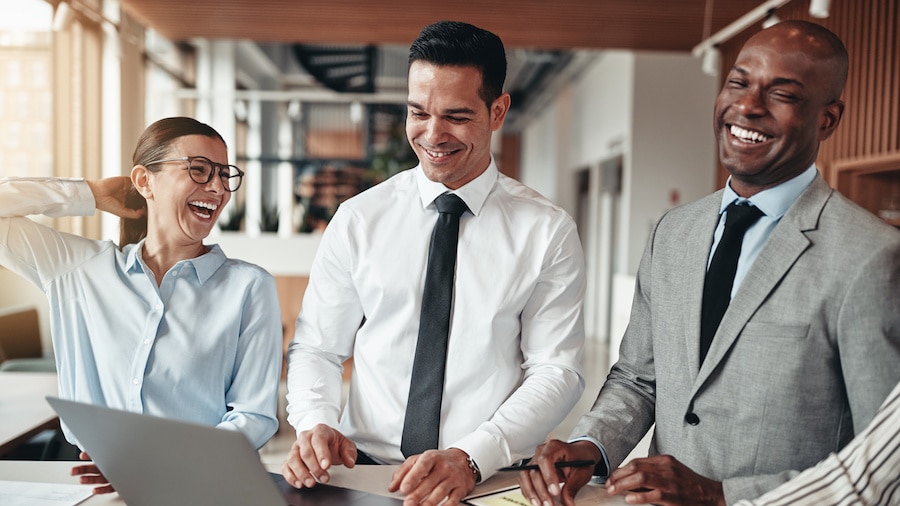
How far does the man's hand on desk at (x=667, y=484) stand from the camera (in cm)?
124

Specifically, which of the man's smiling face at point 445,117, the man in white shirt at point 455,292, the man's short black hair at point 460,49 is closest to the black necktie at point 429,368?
the man in white shirt at point 455,292

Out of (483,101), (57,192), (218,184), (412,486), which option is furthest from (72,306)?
(483,101)

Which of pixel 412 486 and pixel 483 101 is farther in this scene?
pixel 483 101

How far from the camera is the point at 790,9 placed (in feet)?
21.2

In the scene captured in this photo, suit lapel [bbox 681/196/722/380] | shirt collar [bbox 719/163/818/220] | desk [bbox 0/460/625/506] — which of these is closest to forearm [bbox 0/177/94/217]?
desk [bbox 0/460/625/506]

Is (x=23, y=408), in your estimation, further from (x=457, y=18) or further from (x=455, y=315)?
(x=457, y=18)

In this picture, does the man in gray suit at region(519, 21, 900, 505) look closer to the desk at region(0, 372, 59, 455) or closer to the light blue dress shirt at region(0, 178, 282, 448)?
the light blue dress shirt at region(0, 178, 282, 448)

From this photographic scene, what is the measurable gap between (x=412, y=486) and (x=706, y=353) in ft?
1.90

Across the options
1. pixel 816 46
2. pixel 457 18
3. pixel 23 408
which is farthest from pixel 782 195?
pixel 457 18

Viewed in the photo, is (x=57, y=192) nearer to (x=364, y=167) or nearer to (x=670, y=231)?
(x=670, y=231)

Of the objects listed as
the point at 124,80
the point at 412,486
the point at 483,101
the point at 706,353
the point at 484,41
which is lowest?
the point at 412,486

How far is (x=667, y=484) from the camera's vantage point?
1245 mm

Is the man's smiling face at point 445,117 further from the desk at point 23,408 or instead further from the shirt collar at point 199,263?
the desk at point 23,408

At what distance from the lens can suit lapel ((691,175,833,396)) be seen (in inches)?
50.4
